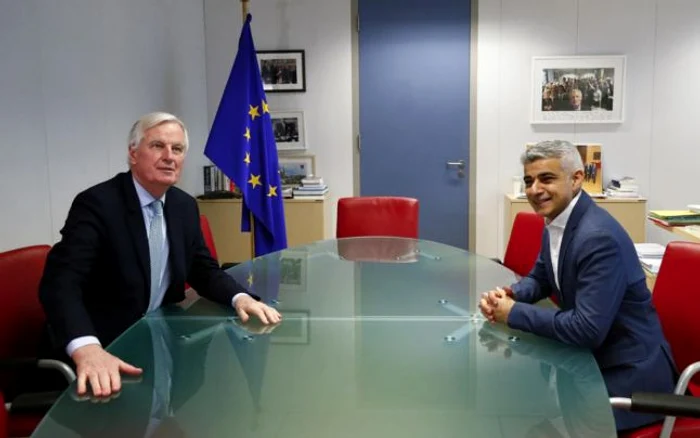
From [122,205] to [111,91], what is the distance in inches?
77.7

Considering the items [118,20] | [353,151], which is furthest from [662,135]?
[118,20]

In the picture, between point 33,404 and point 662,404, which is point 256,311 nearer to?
point 33,404

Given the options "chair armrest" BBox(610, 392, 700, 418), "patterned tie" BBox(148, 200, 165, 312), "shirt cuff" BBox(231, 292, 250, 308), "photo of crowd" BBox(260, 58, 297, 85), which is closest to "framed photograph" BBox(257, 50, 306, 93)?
"photo of crowd" BBox(260, 58, 297, 85)

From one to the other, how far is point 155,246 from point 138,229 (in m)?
0.10

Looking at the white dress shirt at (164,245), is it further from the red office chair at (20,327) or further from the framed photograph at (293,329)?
the red office chair at (20,327)

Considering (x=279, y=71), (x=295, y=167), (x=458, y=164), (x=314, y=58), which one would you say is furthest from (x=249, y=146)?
(x=458, y=164)

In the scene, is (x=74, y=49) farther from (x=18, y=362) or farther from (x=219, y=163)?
(x=18, y=362)

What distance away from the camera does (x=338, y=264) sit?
2.80m

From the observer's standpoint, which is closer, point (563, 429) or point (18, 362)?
point (563, 429)

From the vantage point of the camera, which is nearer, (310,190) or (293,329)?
(293,329)

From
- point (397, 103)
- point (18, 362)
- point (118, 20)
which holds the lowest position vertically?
point (18, 362)

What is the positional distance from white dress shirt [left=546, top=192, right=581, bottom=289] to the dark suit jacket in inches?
40.6

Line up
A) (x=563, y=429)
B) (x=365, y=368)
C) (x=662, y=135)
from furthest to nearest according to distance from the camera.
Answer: (x=662, y=135) < (x=365, y=368) < (x=563, y=429)

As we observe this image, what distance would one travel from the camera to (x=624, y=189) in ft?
16.1
